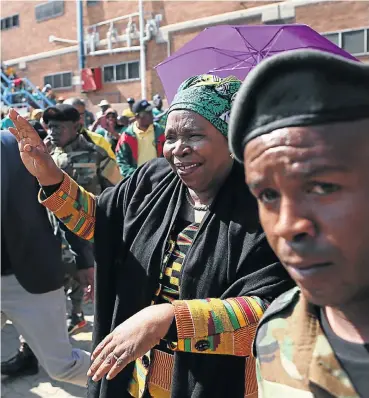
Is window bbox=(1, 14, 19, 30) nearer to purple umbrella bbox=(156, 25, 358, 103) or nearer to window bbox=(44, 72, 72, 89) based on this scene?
window bbox=(44, 72, 72, 89)

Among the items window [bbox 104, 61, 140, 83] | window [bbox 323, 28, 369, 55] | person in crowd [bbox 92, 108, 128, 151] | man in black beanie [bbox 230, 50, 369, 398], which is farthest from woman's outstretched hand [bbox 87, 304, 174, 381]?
window [bbox 104, 61, 140, 83]

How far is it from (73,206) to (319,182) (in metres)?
1.40

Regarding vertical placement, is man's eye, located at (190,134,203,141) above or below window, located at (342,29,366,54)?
below

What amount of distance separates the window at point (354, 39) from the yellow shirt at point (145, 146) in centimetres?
1019

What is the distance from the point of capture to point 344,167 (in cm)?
72

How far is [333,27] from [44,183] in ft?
48.1

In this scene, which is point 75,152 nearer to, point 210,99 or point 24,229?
point 24,229

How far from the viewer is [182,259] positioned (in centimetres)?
173

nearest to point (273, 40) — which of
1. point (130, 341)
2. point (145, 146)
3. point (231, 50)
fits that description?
point (231, 50)

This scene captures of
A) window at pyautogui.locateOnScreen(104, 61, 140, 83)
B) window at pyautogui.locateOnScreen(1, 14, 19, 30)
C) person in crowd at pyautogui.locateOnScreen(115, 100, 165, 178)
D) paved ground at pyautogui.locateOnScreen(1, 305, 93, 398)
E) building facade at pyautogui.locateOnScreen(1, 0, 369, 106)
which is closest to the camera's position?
paved ground at pyautogui.locateOnScreen(1, 305, 93, 398)

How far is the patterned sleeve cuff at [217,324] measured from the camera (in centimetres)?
139

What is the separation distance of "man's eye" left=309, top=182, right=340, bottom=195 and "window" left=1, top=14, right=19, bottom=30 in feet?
89.5

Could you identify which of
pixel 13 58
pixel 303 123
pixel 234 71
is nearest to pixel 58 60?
pixel 13 58

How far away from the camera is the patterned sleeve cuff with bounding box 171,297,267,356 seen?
1.39 m
